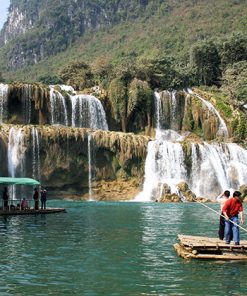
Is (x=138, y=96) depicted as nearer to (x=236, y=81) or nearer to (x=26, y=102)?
(x=26, y=102)

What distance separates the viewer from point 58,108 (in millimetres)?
61594

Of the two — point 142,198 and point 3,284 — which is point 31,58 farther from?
point 3,284

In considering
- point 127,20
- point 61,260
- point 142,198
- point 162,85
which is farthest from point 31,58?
point 61,260

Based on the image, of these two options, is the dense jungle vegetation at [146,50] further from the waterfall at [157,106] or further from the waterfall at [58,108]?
the waterfall at [58,108]

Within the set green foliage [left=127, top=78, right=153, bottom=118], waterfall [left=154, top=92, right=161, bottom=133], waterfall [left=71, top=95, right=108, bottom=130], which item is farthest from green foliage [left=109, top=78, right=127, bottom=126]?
waterfall [left=154, top=92, right=161, bottom=133]

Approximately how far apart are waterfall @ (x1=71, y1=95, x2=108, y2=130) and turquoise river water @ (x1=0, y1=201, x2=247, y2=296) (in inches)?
1476

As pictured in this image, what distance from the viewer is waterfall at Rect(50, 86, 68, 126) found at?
6132 cm

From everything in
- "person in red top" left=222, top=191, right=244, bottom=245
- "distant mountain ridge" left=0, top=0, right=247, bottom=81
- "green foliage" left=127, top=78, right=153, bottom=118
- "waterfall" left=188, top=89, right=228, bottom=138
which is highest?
"distant mountain ridge" left=0, top=0, right=247, bottom=81

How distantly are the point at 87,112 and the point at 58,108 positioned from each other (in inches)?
138

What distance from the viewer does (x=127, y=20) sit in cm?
18088

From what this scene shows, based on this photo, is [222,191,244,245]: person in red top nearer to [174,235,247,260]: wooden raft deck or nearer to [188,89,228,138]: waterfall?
[174,235,247,260]: wooden raft deck

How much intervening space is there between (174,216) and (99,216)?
460 cm

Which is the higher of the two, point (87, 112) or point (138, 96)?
point (138, 96)

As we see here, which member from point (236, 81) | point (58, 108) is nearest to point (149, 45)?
point (236, 81)
